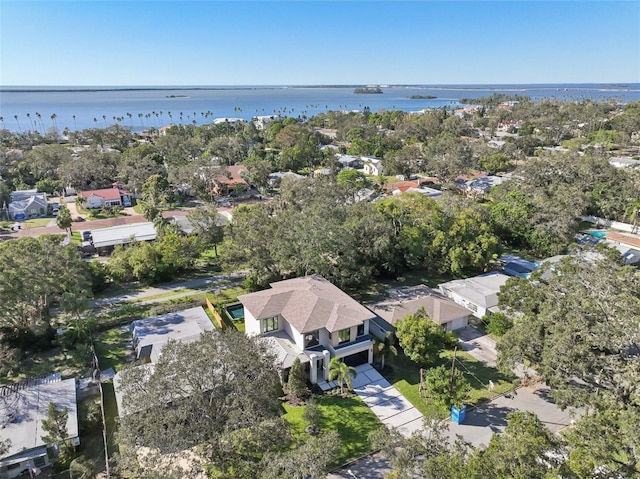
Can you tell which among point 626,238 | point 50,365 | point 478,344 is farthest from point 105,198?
point 626,238

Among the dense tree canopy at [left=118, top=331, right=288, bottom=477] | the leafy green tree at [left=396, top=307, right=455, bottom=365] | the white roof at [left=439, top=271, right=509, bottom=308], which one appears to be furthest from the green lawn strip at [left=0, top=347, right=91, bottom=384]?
the white roof at [left=439, top=271, right=509, bottom=308]

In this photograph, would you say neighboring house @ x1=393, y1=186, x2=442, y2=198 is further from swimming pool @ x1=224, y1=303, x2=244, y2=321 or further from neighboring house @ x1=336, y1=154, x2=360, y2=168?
swimming pool @ x1=224, y1=303, x2=244, y2=321

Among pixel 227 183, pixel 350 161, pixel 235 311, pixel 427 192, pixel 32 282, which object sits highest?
pixel 32 282

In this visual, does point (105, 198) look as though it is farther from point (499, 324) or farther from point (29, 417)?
point (499, 324)

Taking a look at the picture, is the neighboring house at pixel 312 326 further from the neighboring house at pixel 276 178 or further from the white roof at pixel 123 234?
the neighboring house at pixel 276 178

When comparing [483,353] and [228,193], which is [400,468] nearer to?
[483,353]

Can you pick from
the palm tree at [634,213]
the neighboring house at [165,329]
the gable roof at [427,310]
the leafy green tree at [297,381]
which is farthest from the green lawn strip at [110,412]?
the palm tree at [634,213]
